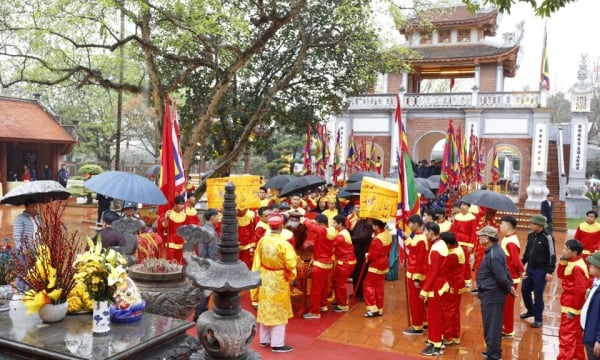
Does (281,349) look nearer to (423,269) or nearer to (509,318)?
(423,269)

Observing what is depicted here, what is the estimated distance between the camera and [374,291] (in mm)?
7207

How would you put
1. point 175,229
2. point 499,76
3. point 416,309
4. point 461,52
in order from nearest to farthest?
1. point 416,309
2. point 175,229
3. point 499,76
4. point 461,52

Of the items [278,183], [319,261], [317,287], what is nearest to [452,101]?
[278,183]

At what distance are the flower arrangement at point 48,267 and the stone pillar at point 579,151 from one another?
22.1 meters

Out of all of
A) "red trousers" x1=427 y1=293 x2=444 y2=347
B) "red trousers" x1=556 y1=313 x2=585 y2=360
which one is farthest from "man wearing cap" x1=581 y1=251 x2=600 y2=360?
"red trousers" x1=427 y1=293 x2=444 y2=347

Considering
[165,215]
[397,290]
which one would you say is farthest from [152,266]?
[397,290]

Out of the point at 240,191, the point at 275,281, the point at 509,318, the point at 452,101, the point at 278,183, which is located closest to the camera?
the point at 275,281

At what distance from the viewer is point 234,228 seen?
126 inches

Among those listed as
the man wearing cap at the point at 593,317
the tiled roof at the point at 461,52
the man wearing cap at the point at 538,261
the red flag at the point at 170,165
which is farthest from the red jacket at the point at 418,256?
the tiled roof at the point at 461,52

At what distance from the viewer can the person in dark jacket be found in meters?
5.28

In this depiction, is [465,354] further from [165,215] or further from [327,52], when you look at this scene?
[327,52]

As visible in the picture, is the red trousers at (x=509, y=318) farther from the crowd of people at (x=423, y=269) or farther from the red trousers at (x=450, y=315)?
the red trousers at (x=450, y=315)

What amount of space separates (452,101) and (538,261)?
16685 mm

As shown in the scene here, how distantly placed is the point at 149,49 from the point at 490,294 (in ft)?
26.2
